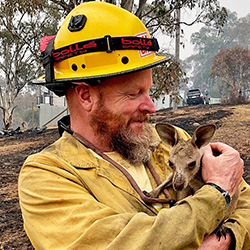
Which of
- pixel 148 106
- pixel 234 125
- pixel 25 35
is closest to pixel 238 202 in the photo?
pixel 148 106

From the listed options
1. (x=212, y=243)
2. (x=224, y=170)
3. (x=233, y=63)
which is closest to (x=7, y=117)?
(x=233, y=63)

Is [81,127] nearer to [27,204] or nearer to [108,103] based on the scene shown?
[108,103]

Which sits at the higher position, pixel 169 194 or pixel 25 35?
pixel 25 35

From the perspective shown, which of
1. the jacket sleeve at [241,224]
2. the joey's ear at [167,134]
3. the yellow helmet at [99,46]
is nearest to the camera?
the jacket sleeve at [241,224]

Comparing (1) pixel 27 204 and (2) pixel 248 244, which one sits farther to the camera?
(2) pixel 248 244

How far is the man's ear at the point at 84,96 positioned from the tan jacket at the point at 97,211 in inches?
9.9

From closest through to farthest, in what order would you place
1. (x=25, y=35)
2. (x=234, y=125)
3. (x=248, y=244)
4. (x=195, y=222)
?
(x=195, y=222) → (x=248, y=244) → (x=234, y=125) → (x=25, y=35)

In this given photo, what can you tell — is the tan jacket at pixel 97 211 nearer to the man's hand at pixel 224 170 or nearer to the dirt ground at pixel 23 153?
the man's hand at pixel 224 170

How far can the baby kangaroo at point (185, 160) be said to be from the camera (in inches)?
77.3

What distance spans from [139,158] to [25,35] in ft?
56.5

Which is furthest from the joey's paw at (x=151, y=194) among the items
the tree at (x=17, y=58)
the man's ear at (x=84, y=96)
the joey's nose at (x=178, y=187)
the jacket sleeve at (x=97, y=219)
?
the tree at (x=17, y=58)

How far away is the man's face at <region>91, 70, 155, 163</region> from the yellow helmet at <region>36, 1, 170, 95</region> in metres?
0.09

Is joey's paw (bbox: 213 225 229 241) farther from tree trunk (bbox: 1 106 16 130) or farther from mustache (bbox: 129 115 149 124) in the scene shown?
tree trunk (bbox: 1 106 16 130)

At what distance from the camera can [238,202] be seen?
80.7 inches
